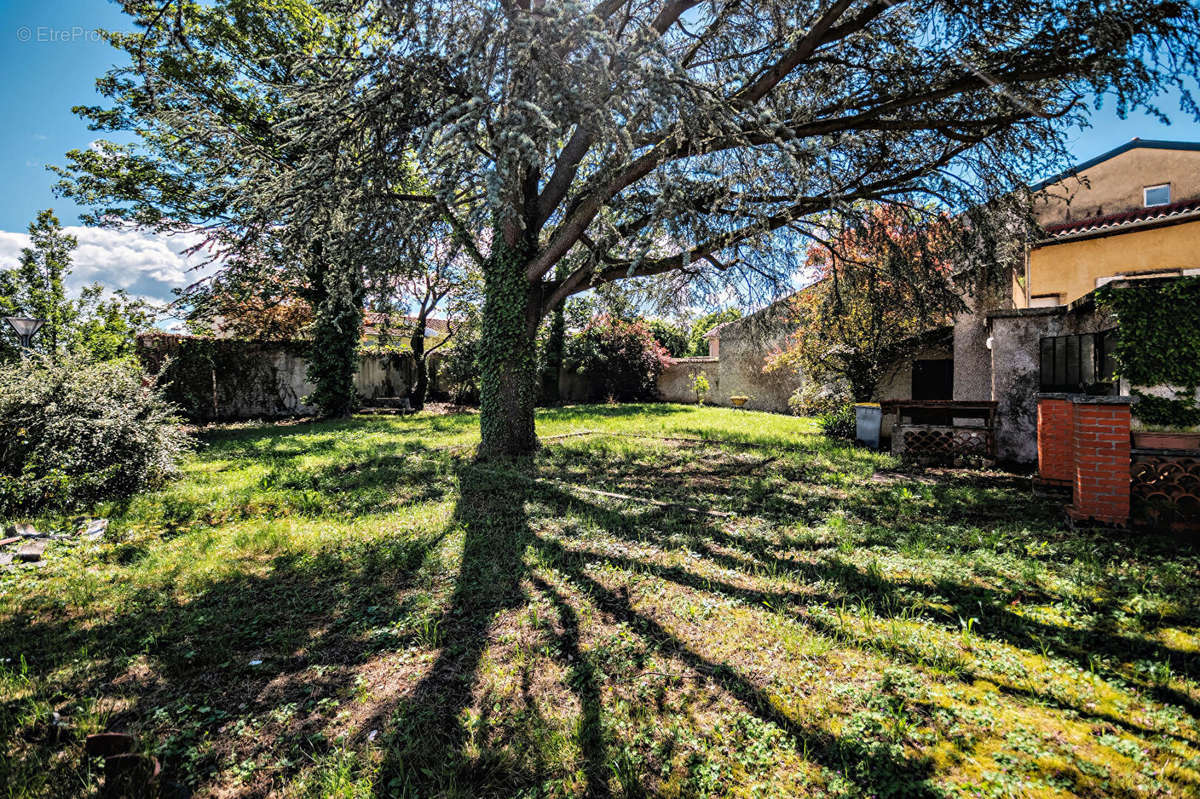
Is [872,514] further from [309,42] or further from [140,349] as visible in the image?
[309,42]

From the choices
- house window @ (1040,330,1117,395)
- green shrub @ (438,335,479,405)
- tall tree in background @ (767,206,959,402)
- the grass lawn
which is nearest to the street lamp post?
the grass lawn

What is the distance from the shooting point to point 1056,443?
224 inches

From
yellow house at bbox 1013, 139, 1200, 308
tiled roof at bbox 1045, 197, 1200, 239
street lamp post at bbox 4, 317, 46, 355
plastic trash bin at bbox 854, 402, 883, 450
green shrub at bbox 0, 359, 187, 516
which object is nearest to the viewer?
green shrub at bbox 0, 359, 187, 516

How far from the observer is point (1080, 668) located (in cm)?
248

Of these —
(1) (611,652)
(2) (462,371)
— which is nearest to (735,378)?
(2) (462,371)

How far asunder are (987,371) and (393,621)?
35.8 ft

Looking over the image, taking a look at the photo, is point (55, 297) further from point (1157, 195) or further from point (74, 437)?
point (1157, 195)

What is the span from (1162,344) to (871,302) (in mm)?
4479

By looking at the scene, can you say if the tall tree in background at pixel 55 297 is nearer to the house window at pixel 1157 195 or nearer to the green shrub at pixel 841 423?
the green shrub at pixel 841 423

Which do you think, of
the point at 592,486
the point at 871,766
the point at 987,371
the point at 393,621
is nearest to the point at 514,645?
the point at 393,621

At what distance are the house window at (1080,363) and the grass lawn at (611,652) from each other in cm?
239

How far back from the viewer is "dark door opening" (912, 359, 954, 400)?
12977 millimetres

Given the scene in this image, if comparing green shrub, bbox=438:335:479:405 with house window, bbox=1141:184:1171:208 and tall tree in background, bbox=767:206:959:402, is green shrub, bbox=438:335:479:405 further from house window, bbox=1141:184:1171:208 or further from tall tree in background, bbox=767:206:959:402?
house window, bbox=1141:184:1171:208

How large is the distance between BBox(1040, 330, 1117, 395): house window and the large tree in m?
2.24
